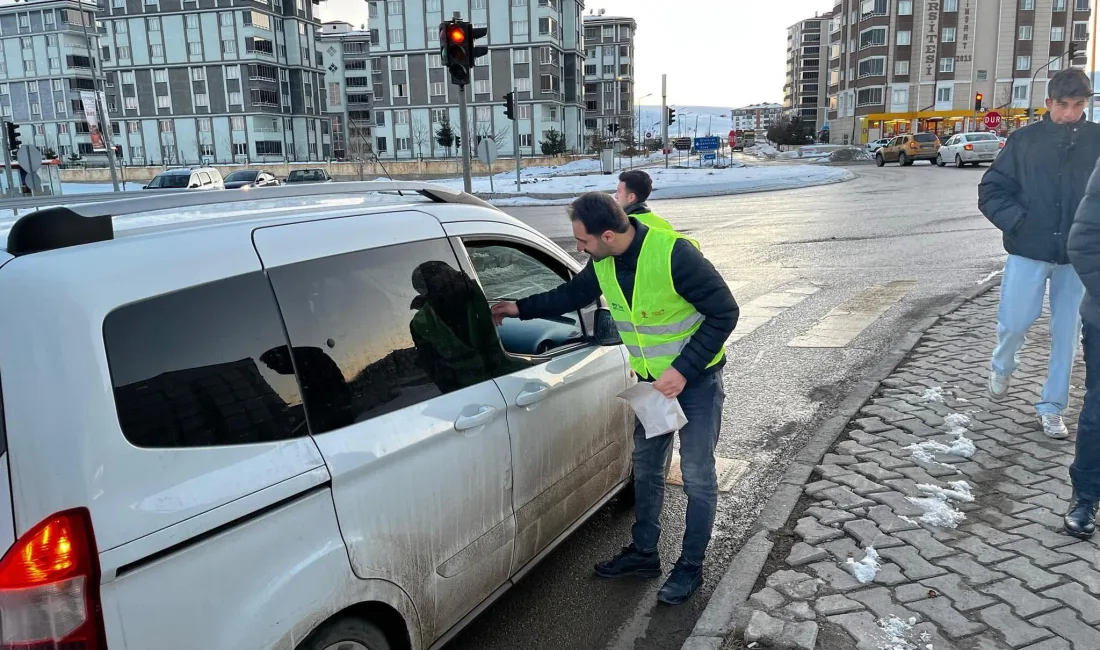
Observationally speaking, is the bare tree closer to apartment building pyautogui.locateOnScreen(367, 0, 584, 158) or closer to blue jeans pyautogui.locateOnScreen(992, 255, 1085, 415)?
apartment building pyautogui.locateOnScreen(367, 0, 584, 158)

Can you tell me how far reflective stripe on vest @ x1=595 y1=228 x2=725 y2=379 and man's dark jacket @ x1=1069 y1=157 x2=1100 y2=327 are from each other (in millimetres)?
1689

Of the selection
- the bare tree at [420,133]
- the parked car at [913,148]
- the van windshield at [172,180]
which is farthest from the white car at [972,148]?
the bare tree at [420,133]

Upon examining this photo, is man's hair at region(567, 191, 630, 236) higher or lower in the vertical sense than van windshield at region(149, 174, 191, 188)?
higher

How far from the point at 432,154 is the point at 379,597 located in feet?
262

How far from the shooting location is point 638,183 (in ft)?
14.7

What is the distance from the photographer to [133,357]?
181 cm

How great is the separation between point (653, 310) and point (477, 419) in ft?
3.07

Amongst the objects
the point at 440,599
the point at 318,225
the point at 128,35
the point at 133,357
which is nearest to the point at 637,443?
the point at 440,599

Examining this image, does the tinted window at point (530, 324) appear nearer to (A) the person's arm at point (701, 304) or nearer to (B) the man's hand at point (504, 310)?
(B) the man's hand at point (504, 310)

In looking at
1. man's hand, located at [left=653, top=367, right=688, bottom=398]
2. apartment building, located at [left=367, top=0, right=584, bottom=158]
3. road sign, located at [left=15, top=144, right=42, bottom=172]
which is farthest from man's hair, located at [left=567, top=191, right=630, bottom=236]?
apartment building, located at [left=367, top=0, right=584, bottom=158]

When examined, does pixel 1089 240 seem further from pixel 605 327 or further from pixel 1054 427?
pixel 605 327

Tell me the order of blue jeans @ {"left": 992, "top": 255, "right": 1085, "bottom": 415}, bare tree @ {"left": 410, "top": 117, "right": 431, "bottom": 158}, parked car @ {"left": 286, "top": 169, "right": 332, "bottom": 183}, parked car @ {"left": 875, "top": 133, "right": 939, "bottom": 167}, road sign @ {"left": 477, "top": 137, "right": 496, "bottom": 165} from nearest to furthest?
blue jeans @ {"left": 992, "top": 255, "right": 1085, "bottom": 415}, road sign @ {"left": 477, "top": 137, "right": 496, "bottom": 165}, parked car @ {"left": 286, "top": 169, "right": 332, "bottom": 183}, parked car @ {"left": 875, "top": 133, "right": 939, "bottom": 167}, bare tree @ {"left": 410, "top": 117, "right": 431, "bottom": 158}

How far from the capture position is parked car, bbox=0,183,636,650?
167 cm

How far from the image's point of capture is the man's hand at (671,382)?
10.3 ft
